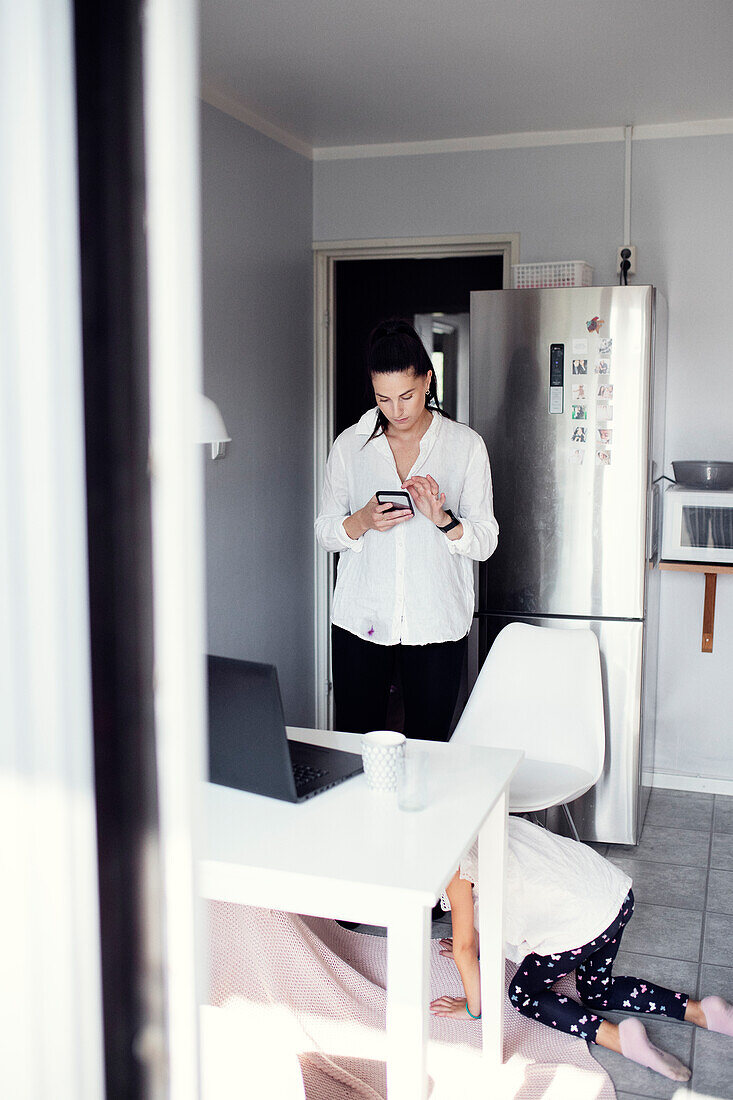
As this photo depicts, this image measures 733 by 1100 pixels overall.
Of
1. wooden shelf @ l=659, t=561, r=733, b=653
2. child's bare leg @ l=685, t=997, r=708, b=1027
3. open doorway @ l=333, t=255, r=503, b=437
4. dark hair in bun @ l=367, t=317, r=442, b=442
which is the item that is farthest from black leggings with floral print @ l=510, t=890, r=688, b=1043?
open doorway @ l=333, t=255, r=503, b=437

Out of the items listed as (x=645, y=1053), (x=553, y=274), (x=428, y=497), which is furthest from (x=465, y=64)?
(x=645, y=1053)

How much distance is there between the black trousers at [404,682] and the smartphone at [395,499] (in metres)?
0.40

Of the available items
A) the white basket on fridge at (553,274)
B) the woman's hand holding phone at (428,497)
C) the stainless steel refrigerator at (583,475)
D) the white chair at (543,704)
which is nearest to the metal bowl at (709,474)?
the stainless steel refrigerator at (583,475)

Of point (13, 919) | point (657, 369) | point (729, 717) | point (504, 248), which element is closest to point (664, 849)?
point (729, 717)

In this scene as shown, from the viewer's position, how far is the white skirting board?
3766mm

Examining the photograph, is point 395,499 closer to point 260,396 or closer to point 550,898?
point 550,898

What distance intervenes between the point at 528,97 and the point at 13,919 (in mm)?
3311

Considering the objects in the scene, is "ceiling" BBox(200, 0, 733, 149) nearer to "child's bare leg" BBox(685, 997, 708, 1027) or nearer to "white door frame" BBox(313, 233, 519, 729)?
"white door frame" BBox(313, 233, 519, 729)

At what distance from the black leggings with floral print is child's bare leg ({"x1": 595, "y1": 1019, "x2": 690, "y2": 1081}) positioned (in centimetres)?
3

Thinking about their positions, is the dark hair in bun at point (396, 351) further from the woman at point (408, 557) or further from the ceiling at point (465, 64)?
the ceiling at point (465, 64)

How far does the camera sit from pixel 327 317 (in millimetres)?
4207

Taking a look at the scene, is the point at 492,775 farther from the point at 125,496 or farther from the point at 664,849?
the point at 664,849

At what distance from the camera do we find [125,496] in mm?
565

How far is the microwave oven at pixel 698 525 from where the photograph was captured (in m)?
3.38
